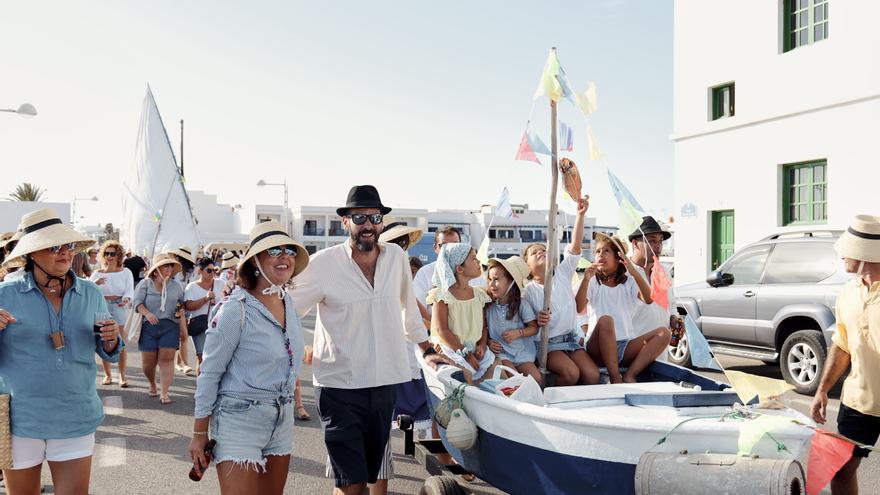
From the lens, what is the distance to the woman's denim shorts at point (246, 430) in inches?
129

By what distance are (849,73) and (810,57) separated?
94 cm

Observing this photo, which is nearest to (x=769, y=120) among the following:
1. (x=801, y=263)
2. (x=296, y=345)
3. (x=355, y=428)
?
(x=801, y=263)

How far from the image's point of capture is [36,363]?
353 centimetres

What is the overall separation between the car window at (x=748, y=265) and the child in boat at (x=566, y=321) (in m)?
4.98

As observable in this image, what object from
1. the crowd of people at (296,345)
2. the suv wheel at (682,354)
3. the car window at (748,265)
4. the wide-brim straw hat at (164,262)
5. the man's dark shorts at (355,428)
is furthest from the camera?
the suv wheel at (682,354)

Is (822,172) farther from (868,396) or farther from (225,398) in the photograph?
(225,398)

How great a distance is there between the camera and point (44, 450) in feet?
11.6

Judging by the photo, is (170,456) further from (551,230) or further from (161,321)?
(551,230)

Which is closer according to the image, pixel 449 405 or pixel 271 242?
pixel 271 242

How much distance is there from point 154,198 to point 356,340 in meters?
27.3

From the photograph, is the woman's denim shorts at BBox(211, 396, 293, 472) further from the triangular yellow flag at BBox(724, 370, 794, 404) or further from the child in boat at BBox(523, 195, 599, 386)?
the child in boat at BBox(523, 195, 599, 386)

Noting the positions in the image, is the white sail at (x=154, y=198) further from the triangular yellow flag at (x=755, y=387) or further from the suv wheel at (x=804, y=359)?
the triangular yellow flag at (x=755, y=387)

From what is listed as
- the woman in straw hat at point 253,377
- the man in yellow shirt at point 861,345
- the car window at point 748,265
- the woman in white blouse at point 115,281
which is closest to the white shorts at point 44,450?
the woman in straw hat at point 253,377

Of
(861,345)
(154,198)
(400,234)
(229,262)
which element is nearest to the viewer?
(861,345)
